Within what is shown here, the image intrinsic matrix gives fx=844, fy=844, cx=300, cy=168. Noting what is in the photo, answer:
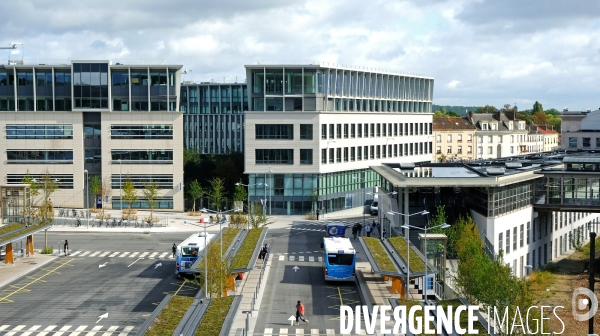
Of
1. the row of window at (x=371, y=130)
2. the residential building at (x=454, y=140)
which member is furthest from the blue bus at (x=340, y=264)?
the residential building at (x=454, y=140)

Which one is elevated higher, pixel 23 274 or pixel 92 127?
pixel 92 127

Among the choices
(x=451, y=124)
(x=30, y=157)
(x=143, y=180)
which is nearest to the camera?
(x=143, y=180)

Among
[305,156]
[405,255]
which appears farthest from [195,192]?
[405,255]

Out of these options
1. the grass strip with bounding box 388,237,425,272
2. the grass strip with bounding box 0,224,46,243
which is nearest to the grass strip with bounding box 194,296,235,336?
the grass strip with bounding box 388,237,425,272

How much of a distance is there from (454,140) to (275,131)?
77.7 meters

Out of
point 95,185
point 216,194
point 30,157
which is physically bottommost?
point 216,194

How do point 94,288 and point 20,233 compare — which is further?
point 20,233

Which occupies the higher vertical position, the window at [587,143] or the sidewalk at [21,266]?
the window at [587,143]

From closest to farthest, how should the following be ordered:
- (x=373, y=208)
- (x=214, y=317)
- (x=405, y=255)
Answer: (x=214, y=317) → (x=405, y=255) → (x=373, y=208)

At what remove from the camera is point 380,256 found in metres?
58.0

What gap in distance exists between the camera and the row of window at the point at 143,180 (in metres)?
107

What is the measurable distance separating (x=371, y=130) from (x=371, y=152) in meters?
3.11

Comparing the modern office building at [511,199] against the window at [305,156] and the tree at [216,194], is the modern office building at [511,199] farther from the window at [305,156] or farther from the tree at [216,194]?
the tree at [216,194]

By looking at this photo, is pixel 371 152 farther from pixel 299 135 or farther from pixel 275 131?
pixel 275 131
